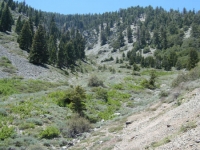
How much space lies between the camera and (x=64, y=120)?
72.2 ft

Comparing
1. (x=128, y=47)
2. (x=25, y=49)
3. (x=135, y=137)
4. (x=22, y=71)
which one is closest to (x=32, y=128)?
(x=135, y=137)

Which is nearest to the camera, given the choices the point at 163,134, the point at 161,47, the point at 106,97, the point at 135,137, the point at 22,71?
the point at 163,134

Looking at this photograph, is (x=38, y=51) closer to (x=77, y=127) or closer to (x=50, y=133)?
(x=77, y=127)

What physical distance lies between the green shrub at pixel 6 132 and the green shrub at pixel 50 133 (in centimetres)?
213

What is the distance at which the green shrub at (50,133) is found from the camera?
18016 mm

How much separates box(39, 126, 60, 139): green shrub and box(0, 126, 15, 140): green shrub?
6.99ft

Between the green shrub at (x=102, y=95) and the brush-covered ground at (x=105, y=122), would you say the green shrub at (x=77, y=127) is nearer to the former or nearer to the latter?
the brush-covered ground at (x=105, y=122)

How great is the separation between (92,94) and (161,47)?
121 meters

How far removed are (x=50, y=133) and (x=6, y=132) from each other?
3198 millimetres

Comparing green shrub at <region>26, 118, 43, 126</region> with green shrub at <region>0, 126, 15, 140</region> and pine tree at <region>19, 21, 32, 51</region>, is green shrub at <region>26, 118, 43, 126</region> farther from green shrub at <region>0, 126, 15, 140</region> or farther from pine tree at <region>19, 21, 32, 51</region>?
pine tree at <region>19, 21, 32, 51</region>

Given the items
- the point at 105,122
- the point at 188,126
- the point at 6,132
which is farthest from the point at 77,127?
the point at 188,126

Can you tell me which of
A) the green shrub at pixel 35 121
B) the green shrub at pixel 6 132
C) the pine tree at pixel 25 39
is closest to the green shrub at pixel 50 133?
the green shrub at pixel 35 121

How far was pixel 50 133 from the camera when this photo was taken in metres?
18.2

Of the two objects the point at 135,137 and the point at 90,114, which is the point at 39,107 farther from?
the point at 135,137
